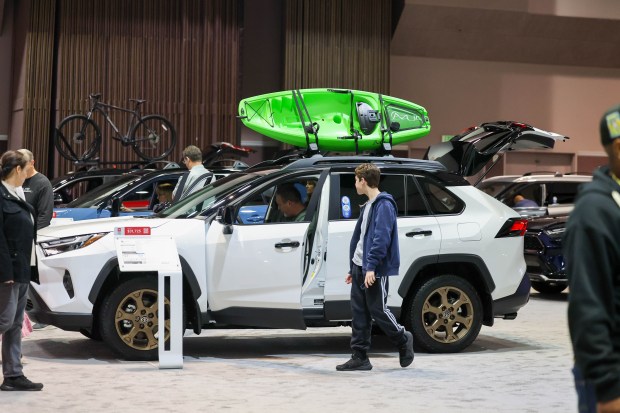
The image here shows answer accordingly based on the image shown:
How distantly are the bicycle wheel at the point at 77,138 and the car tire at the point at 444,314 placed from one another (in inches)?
391

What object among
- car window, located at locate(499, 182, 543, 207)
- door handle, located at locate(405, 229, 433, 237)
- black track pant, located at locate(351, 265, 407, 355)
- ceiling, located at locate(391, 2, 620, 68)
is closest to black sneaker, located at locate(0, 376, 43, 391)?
black track pant, located at locate(351, 265, 407, 355)

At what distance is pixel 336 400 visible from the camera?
24.2 feet

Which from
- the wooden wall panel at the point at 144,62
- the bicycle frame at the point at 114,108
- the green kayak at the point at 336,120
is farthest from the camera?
the wooden wall panel at the point at 144,62

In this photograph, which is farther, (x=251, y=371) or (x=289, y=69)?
(x=289, y=69)

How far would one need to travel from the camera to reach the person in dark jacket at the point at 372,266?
27.6ft

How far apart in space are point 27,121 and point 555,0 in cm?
1130

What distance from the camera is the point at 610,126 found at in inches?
137

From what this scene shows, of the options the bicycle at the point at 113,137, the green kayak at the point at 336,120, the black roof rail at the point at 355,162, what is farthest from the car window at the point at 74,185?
the black roof rail at the point at 355,162

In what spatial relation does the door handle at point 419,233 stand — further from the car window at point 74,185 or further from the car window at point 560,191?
the car window at point 560,191

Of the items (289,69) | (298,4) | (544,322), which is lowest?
(544,322)

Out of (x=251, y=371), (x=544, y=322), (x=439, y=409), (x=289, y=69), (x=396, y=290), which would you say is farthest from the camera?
(x=289, y=69)

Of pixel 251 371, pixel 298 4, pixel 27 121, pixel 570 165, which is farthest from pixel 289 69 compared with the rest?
pixel 251 371

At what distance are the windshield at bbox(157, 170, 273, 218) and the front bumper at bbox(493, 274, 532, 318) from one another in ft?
7.92

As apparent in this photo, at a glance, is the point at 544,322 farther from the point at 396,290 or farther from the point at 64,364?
the point at 64,364
